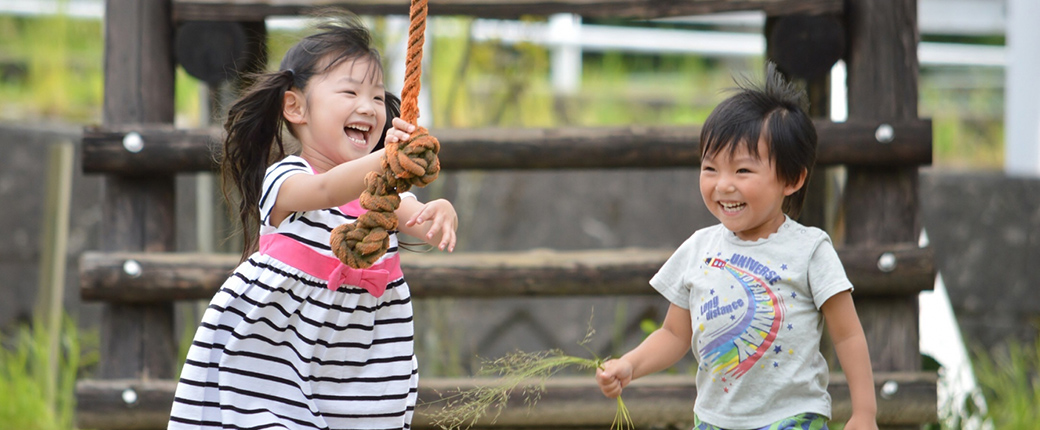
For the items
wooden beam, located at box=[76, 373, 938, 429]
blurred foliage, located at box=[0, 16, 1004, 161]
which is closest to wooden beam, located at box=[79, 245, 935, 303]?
wooden beam, located at box=[76, 373, 938, 429]

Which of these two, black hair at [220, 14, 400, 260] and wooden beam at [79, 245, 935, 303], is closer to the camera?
black hair at [220, 14, 400, 260]

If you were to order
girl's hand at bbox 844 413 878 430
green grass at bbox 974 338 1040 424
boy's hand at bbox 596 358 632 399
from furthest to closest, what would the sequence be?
1. green grass at bbox 974 338 1040 424
2. boy's hand at bbox 596 358 632 399
3. girl's hand at bbox 844 413 878 430

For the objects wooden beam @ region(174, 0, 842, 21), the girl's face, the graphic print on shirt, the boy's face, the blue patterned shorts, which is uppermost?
wooden beam @ region(174, 0, 842, 21)

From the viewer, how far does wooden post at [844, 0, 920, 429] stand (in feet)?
10.5

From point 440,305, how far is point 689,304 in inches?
108

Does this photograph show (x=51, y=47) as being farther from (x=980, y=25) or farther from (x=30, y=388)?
(x=980, y=25)

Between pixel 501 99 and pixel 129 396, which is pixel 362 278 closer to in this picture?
pixel 129 396

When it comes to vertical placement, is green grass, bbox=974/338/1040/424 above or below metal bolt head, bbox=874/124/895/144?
below

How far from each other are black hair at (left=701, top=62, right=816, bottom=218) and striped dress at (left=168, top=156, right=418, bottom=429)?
769 mm

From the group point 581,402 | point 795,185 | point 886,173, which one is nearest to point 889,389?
point 886,173

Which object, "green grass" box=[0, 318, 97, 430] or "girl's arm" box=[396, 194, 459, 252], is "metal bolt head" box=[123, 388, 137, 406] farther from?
"girl's arm" box=[396, 194, 459, 252]

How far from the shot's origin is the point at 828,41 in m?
3.22

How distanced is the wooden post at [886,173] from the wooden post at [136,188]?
89.9 inches

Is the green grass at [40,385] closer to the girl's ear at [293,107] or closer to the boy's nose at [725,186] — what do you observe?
the girl's ear at [293,107]
